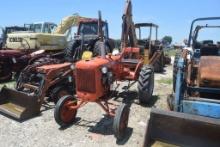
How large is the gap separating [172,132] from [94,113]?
3061 mm

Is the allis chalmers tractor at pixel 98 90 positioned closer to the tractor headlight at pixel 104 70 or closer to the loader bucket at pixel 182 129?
the tractor headlight at pixel 104 70

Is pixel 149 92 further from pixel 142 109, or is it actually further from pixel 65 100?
pixel 65 100

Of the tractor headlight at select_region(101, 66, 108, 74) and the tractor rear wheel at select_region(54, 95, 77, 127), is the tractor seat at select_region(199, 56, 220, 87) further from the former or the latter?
the tractor rear wheel at select_region(54, 95, 77, 127)

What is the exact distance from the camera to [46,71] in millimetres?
7414

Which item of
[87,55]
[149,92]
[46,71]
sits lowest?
[149,92]

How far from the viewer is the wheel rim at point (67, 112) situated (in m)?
6.06

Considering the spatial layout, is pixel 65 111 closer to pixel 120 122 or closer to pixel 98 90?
pixel 98 90

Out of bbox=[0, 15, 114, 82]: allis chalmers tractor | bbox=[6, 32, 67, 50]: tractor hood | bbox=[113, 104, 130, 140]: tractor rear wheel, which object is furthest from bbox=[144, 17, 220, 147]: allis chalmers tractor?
bbox=[6, 32, 67, 50]: tractor hood

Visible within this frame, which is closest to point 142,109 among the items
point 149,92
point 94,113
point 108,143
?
point 149,92

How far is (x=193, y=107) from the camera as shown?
4902 mm

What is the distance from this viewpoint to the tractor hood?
12.4 meters

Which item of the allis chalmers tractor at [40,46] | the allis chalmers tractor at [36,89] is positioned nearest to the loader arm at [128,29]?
Answer: the allis chalmers tractor at [40,46]

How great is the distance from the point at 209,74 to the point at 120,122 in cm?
173

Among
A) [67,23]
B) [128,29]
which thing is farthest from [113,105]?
[67,23]
